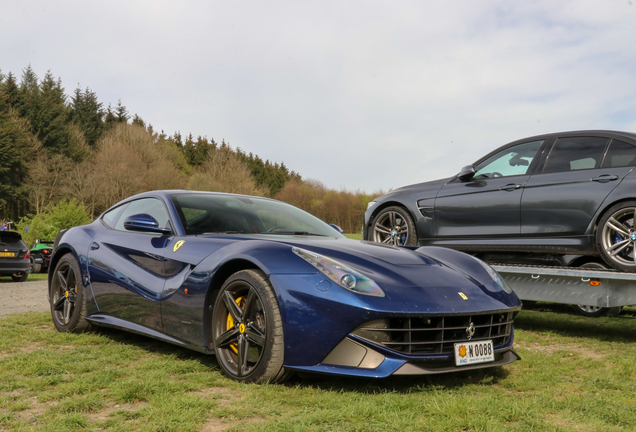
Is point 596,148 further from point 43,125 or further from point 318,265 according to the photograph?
point 43,125

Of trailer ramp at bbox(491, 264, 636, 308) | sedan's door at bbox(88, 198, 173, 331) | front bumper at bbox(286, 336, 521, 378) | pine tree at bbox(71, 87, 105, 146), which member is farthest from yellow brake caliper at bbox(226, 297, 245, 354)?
pine tree at bbox(71, 87, 105, 146)

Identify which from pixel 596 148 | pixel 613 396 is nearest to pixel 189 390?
pixel 613 396

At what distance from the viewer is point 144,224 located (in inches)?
176

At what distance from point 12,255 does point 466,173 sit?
13.8m

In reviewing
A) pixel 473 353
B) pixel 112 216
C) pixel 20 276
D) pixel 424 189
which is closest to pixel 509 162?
pixel 424 189

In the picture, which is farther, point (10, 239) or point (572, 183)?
point (10, 239)

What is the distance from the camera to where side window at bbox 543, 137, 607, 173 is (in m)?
5.58

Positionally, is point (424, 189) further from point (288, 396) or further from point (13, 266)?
point (13, 266)

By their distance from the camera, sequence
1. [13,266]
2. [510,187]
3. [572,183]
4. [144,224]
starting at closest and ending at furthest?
[144,224] < [572,183] < [510,187] < [13,266]

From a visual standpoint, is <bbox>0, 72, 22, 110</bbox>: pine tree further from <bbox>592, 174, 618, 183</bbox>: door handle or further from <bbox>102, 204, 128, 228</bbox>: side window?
<bbox>592, 174, 618, 183</bbox>: door handle

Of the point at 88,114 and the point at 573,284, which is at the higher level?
the point at 88,114

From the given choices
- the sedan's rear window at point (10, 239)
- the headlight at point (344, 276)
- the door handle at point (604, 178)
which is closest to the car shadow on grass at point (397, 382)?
the headlight at point (344, 276)

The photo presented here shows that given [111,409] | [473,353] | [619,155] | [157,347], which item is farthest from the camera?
[619,155]

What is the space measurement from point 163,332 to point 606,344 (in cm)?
420
